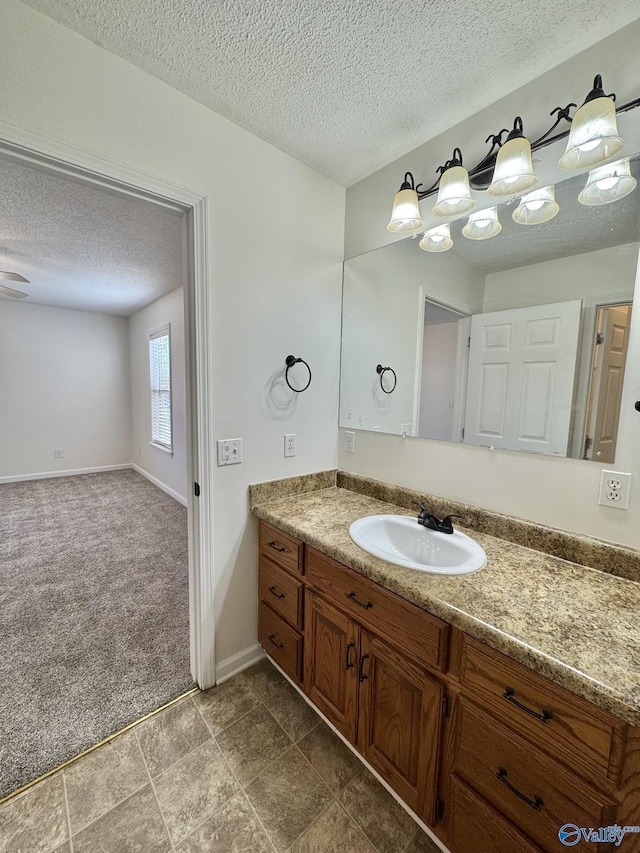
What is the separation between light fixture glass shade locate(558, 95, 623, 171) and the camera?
98cm

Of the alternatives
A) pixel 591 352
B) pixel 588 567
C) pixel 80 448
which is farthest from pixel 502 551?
pixel 80 448

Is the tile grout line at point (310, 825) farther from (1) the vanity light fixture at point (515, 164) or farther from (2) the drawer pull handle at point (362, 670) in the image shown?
(1) the vanity light fixture at point (515, 164)

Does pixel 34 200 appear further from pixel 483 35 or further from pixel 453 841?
pixel 453 841

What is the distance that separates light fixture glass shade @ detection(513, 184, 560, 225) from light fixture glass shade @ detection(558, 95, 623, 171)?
0.34 feet

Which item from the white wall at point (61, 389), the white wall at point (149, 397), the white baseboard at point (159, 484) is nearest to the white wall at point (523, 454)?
the white wall at point (149, 397)

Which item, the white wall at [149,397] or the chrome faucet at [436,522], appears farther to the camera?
the white wall at [149,397]

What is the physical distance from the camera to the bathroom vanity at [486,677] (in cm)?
71

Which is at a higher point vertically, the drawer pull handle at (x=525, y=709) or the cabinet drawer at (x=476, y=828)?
the drawer pull handle at (x=525, y=709)

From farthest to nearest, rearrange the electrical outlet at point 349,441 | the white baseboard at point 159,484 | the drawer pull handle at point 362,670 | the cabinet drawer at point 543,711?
the white baseboard at point 159,484, the electrical outlet at point 349,441, the drawer pull handle at point 362,670, the cabinet drawer at point 543,711

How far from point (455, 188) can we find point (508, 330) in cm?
59

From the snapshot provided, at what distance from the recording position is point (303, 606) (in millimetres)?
1438

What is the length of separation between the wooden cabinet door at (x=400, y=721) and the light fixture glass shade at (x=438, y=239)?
159 cm

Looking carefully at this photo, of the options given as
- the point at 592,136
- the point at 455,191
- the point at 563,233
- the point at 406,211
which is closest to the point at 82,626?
the point at 406,211

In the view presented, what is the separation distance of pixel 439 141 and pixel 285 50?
2.37 feet
